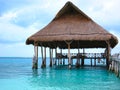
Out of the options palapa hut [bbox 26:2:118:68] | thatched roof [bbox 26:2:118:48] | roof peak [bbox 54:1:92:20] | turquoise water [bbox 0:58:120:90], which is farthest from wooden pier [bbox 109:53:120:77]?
roof peak [bbox 54:1:92:20]

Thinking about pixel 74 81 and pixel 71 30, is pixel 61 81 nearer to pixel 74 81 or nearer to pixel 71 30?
pixel 74 81

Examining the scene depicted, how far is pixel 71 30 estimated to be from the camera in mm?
29297

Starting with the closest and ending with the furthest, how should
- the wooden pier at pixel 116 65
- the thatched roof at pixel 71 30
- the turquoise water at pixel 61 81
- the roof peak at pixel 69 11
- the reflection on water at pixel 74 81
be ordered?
the turquoise water at pixel 61 81, the reflection on water at pixel 74 81, the wooden pier at pixel 116 65, the thatched roof at pixel 71 30, the roof peak at pixel 69 11

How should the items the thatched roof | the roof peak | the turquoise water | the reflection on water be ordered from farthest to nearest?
the roof peak, the thatched roof, the reflection on water, the turquoise water

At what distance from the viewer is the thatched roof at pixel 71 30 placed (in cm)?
2814

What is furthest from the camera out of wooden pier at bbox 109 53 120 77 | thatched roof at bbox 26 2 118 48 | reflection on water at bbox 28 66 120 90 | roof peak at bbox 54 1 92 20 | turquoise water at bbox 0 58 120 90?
roof peak at bbox 54 1 92 20

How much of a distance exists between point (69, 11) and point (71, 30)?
360 cm

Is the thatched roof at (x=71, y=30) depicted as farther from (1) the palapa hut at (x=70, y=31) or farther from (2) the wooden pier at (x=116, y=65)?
(2) the wooden pier at (x=116, y=65)

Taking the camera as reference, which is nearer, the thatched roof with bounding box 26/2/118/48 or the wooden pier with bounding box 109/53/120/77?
the wooden pier with bounding box 109/53/120/77

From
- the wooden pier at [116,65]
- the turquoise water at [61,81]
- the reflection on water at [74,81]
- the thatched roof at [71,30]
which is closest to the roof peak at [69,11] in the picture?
the thatched roof at [71,30]

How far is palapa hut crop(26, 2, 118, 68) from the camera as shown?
2816 centimetres

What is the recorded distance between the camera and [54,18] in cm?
3219

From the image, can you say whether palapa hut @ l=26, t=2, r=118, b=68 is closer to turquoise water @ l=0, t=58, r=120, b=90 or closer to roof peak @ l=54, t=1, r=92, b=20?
roof peak @ l=54, t=1, r=92, b=20

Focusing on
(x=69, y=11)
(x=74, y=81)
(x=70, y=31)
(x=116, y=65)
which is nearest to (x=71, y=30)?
(x=70, y=31)
